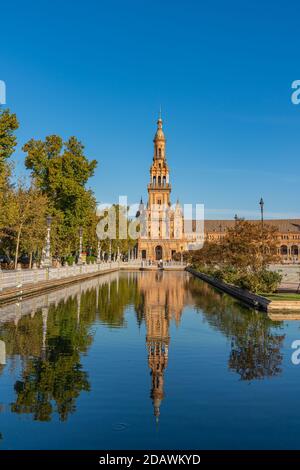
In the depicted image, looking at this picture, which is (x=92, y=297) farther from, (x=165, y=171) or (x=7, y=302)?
(x=165, y=171)

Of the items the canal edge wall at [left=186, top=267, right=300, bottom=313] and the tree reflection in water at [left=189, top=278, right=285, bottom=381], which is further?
the canal edge wall at [left=186, top=267, right=300, bottom=313]

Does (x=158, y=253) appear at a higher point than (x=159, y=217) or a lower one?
lower

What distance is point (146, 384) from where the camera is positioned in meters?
10.8

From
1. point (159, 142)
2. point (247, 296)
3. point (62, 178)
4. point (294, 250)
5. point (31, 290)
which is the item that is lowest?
point (247, 296)

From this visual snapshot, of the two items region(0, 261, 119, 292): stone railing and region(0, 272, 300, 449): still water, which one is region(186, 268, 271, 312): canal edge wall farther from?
region(0, 261, 119, 292): stone railing

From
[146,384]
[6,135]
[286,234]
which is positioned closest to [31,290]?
[6,135]

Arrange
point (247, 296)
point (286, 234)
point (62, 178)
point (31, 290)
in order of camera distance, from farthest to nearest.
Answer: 1. point (286, 234)
2. point (62, 178)
3. point (31, 290)
4. point (247, 296)

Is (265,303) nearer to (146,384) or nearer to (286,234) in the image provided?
(146,384)

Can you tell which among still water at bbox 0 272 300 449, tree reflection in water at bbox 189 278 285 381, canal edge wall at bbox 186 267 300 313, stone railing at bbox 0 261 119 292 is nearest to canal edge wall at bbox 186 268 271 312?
canal edge wall at bbox 186 267 300 313

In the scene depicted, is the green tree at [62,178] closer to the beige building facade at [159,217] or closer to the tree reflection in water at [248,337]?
the tree reflection in water at [248,337]

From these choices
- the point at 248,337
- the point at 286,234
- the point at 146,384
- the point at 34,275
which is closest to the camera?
the point at 146,384

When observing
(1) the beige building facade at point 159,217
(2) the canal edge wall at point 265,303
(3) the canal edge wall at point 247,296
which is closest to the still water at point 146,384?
(2) the canal edge wall at point 265,303

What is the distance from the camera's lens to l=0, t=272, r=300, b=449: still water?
7816mm
